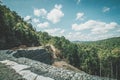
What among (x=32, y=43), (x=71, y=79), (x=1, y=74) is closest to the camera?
(x=1, y=74)

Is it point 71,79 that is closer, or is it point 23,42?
point 71,79

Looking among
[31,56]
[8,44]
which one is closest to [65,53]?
[8,44]

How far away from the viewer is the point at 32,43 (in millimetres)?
43125

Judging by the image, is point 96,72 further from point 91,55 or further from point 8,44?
point 8,44

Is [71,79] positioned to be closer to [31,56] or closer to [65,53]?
[31,56]

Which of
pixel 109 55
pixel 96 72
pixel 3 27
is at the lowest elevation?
pixel 96 72

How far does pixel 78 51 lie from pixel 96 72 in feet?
43.4

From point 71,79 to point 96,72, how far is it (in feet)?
257

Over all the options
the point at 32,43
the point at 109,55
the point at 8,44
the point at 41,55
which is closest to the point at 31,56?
the point at 41,55

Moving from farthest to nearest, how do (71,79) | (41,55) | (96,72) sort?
(96,72)
(41,55)
(71,79)

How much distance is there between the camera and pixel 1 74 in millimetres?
9047

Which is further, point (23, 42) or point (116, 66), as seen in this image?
point (116, 66)

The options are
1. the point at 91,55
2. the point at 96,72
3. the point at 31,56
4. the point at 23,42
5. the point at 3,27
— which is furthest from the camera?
the point at 91,55

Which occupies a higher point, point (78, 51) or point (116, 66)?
point (78, 51)
